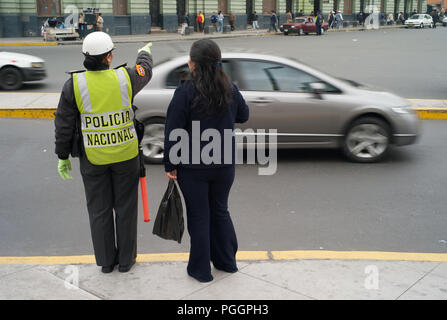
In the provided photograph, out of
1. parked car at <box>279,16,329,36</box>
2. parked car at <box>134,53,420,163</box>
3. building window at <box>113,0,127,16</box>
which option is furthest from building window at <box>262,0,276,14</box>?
parked car at <box>134,53,420,163</box>

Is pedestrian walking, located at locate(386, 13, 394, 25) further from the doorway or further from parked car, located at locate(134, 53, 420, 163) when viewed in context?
parked car, located at locate(134, 53, 420, 163)

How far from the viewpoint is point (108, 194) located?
4.10 m

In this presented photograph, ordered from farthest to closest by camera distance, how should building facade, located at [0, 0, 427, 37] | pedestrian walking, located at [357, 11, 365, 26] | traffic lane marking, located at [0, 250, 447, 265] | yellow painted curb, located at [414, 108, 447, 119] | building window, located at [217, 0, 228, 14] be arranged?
1. pedestrian walking, located at [357, 11, 365, 26]
2. building window, located at [217, 0, 228, 14]
3. building facade, located at [0, 0, 427, 37]
4. yellow painted curb, located at [414, 108, 447, 119]
5. traffic lane marking, located at [0, 250, 447, 265]

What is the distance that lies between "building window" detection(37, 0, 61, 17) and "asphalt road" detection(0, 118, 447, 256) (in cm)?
2760

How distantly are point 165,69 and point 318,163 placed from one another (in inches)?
101

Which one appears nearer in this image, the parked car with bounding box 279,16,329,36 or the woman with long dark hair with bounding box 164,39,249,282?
the woman with long dark hair with bounding box 164,39,249,282

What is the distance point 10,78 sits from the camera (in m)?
13.3

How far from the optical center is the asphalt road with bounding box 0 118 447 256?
514cm

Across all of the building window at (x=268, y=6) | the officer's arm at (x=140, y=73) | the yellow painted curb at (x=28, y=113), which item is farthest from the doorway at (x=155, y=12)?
the officer's arm at (x=140, y=73)

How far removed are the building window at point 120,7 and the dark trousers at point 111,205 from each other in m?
34.6

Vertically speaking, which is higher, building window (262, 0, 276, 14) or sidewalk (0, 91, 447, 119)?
building window (262, 0, 276, 14)

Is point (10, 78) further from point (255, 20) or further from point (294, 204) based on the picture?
point (255, 20)

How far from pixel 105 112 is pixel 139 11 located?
3531 cm

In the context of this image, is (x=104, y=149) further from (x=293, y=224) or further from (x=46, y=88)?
(x=46, y=88)
